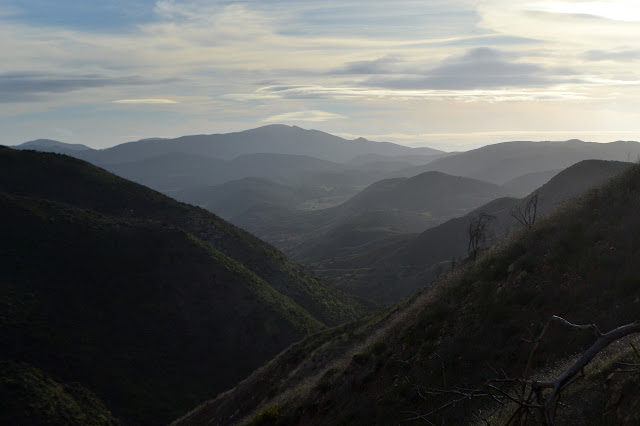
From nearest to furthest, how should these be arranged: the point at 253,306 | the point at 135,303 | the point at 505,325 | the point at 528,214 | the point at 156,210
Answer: the point at 505,325, the point at 528,214, the point at 135,303, the point at 253,306, the point at 156,210

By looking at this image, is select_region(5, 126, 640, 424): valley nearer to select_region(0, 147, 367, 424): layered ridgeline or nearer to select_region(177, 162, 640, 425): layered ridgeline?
select_region(177, 162, 640, 425): layered ridgeline

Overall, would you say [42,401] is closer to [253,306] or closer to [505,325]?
[253,306]

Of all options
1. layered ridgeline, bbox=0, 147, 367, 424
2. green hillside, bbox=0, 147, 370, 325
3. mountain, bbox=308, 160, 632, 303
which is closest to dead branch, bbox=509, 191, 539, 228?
layered ridgeline, bbox=0, 147, 367, 424

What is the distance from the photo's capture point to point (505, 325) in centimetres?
1097

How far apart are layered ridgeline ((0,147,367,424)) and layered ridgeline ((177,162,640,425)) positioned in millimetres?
25289

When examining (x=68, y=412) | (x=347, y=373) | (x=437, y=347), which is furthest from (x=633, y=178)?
(x=68, y=412)

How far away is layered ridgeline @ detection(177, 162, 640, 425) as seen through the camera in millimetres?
9016

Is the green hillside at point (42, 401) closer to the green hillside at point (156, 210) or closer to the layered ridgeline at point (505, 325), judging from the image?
the layered ridgeline at point (505, 325)

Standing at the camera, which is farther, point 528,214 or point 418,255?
point 418,255

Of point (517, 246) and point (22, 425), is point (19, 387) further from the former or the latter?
point (517, 246)

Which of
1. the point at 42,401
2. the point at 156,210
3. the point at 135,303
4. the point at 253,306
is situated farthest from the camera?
the point at 156,210

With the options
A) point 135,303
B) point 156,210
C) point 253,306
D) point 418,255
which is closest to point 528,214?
point 253,306

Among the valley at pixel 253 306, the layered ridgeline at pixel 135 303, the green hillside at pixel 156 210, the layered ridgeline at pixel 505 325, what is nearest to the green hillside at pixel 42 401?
the valley at pixel 253 306

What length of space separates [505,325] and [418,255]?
9375 cm
